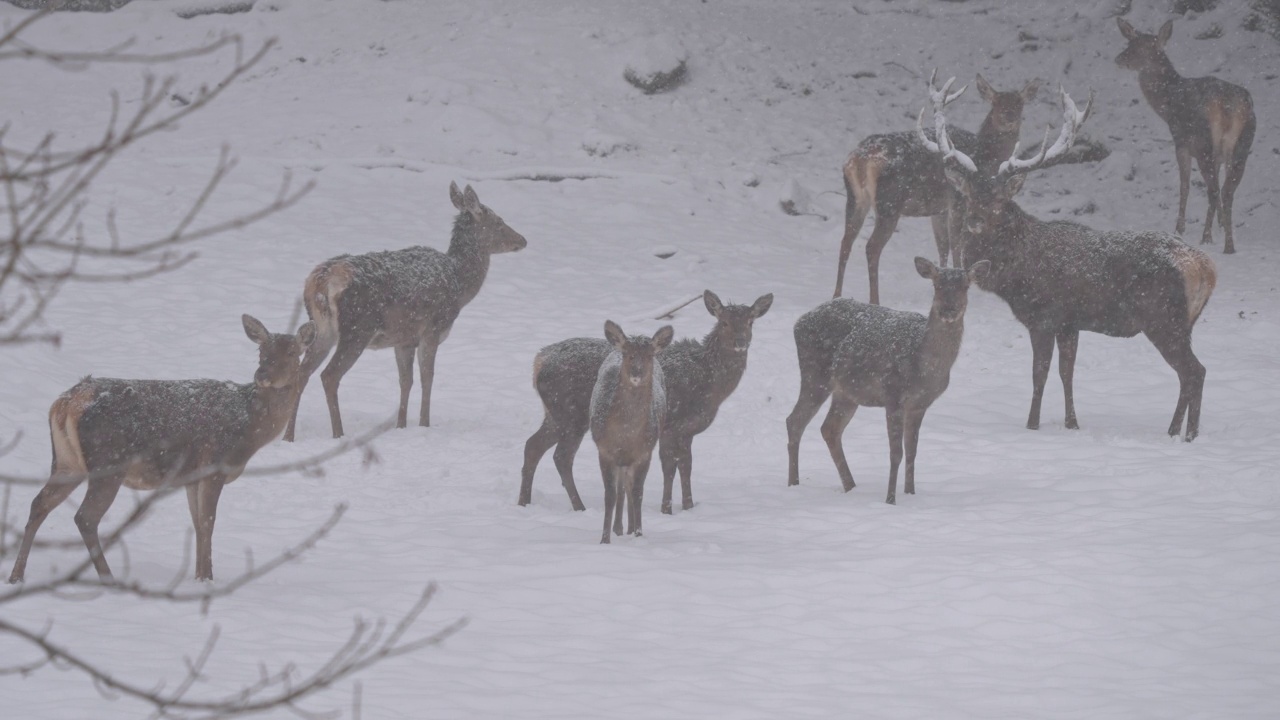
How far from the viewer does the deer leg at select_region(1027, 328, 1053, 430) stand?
10.3 m

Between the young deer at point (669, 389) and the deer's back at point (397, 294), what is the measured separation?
2079 millimetres

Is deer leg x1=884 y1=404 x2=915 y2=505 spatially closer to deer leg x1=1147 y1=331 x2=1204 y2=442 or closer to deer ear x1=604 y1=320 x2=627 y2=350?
deer ear x1=604 y1=320 x2=627 y2=350

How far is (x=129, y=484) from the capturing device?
675 cm

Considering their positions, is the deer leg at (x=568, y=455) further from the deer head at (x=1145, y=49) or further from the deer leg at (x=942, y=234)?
the deer head at (x=1145, y=49)

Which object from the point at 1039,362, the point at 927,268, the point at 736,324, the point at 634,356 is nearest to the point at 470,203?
the point at 736,324

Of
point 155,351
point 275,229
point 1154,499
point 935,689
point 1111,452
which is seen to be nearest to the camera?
point 935,689

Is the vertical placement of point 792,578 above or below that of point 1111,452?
below

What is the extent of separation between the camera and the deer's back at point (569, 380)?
342 inches

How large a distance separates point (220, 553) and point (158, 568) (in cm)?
47

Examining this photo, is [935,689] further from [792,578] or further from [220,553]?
[220,553]

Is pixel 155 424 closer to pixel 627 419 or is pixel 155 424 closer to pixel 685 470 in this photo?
pixel 627 419

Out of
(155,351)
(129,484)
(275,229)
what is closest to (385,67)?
(275,229)

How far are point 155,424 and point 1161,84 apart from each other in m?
12.7

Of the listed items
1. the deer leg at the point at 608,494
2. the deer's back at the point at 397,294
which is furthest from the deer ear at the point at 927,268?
the deer's back at the point at 397,294
